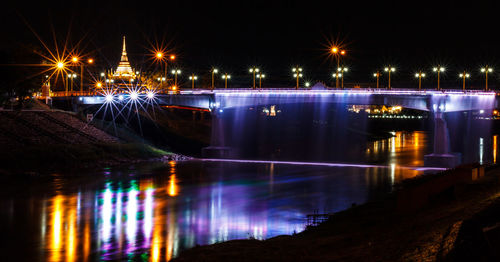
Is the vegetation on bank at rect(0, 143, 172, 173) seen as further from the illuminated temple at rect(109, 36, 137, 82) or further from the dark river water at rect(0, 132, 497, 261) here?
the illuminated temple at rect(109, 36, 137, 82)

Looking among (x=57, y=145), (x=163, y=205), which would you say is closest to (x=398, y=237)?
(x=163, y=205)

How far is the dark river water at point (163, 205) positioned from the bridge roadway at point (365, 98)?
13.4 m

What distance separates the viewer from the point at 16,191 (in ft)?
138

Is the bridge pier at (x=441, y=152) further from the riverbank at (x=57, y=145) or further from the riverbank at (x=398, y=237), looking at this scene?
the riverbank at (x=398, y=237)

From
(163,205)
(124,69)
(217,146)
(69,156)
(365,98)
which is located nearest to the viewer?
(163,205)

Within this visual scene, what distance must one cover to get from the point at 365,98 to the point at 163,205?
4431 centimetres

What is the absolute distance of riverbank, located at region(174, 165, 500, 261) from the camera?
1343 cm

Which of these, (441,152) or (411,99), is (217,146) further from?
(441,152)

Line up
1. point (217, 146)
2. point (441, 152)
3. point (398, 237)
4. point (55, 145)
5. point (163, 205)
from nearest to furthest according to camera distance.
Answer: point (398, 237) < point (163, 205) < point (55, 145) < point (441, 152) < point (217, 146)

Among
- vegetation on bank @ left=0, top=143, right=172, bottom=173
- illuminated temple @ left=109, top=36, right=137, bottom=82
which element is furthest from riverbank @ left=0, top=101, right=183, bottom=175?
illuminated temple @ left=109, top=36, right=137, bottom=82

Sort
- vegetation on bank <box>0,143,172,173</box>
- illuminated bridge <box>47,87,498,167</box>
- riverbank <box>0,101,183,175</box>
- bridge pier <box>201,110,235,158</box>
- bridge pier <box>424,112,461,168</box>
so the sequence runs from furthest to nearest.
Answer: bridge pier <box>201,110,235,158</box> → illuminated bridge <box>47,87,498,167</box> → bridge pier <box>424,112,461,168</box> → riverbank <box>0,101,183,175</box> → vegetation on bank <box>0,143,172,173</box>

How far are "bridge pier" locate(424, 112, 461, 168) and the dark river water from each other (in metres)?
7.18

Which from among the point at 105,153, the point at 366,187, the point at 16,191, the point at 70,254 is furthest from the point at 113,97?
the point at 70,254

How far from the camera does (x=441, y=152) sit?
72.4 meters
